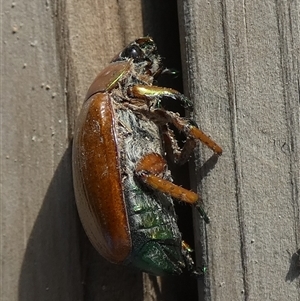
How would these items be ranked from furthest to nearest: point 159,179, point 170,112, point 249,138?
point 170,112 → point 159,179 → point 249,138

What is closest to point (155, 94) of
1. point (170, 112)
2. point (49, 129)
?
point (170, 112)

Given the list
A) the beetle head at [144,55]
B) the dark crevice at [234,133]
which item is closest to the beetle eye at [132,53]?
the beetle head at [144,55]

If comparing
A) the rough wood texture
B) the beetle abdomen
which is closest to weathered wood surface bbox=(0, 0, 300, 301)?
the rough wood texture

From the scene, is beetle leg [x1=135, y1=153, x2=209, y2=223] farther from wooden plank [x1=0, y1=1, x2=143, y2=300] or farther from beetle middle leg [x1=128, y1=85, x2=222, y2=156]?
wooden plank [x1=0, y1=1, x2=143, y2=300]

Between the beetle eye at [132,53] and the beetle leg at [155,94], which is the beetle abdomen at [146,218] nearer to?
the beetle leg at [155,94]

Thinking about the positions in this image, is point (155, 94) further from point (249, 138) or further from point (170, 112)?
point (249, 138)

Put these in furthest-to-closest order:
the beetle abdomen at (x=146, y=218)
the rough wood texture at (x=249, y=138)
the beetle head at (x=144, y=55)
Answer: the beetle head at (x=144, y=55), the beetle abdomen at (x=146, y=218), the rough wood texture at (x=249, y=138)

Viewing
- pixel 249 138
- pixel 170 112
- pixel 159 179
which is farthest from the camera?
pixel 170 112
